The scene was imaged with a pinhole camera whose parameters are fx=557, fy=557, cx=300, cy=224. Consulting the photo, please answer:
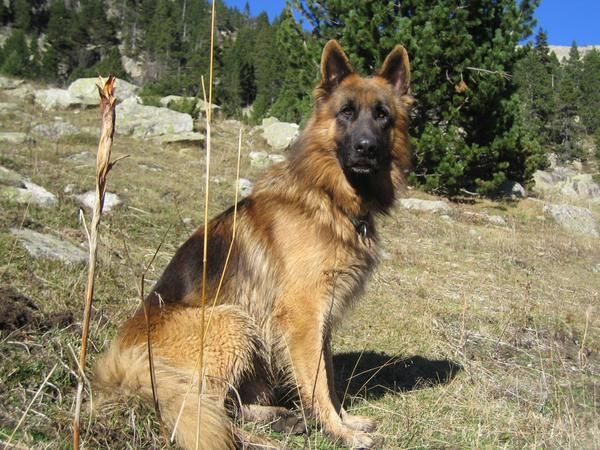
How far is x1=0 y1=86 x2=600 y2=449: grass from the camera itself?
2.94 meters

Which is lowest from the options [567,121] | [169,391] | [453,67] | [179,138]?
[169,391]

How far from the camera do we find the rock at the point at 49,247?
4898mm

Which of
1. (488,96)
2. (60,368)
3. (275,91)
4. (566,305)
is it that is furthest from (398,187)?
(275,91)

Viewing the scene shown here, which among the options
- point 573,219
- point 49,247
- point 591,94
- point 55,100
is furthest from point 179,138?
point 591,94

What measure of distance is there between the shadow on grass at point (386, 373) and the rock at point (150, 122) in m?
12.6

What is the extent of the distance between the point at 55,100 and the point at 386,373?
17.5 metres

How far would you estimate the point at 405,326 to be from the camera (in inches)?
219

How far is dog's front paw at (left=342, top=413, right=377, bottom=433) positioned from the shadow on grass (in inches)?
15.9

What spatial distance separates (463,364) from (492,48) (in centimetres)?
1114

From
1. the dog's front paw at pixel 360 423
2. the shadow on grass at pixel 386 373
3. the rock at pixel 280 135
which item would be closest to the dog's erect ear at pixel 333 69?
the shadow on grass at pixel 386 373

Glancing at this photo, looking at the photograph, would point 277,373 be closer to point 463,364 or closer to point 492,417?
point 492,417

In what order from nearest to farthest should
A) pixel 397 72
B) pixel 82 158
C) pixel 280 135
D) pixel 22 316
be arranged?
1. pixel 22 316
2. pixel 397 72
3. pixel 82 158
4. pixel 280 135

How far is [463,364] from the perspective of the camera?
14.8 feet

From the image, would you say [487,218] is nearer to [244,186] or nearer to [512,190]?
[512,190]
